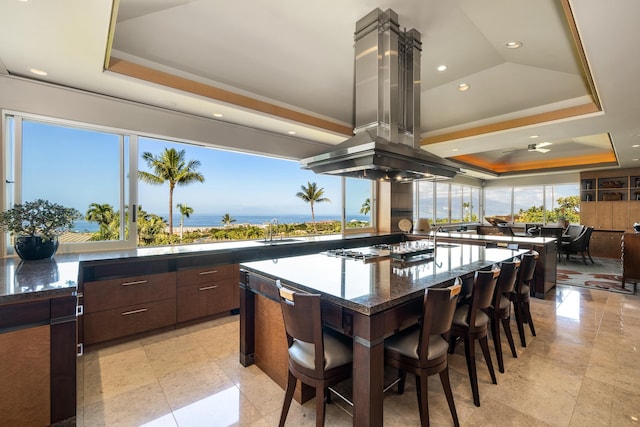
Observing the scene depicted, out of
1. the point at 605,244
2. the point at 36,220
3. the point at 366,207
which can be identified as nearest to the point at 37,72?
the point at 36,220

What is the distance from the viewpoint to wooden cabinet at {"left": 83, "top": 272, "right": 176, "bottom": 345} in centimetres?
263

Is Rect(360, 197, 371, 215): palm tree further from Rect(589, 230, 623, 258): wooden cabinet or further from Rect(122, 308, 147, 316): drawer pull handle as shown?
Rect(589, 230, 623, 258): wooden cabinet

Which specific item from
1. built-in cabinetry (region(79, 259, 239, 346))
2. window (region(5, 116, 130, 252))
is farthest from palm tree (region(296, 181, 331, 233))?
window (region(5, 116, 130, 252))

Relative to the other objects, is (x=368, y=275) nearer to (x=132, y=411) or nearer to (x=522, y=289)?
(x=132, y=411)

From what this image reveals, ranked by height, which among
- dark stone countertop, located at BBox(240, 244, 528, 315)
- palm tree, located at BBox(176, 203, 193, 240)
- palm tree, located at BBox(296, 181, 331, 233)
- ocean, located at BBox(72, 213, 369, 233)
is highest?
palm tree, located at BBox(296, 181, 331, 233)

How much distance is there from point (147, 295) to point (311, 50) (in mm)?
3006

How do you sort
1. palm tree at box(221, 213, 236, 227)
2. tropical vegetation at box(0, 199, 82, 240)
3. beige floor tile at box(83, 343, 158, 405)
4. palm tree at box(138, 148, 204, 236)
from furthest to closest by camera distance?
palm tree at box(221, 213, 236, 227), palm tree at box(138, 148, 204, 236), tropical vegetation at box(0, 199, 82, 240), beige floor tile at box(83, 343, 158, 405)

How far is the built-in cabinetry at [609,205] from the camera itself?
7.84 meters

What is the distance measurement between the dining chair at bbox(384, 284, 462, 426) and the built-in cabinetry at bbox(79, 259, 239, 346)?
2324 millimetres

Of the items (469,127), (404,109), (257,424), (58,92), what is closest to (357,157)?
(404,109)

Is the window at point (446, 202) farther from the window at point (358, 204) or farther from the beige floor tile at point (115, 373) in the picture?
the beige floor tile at point (115, 373)

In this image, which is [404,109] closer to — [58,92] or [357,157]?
[357,157]

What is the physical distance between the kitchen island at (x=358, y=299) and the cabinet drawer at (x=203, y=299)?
109 centimetres

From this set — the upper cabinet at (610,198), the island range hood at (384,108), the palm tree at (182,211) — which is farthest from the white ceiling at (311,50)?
the upper cabinet at (610,198)
